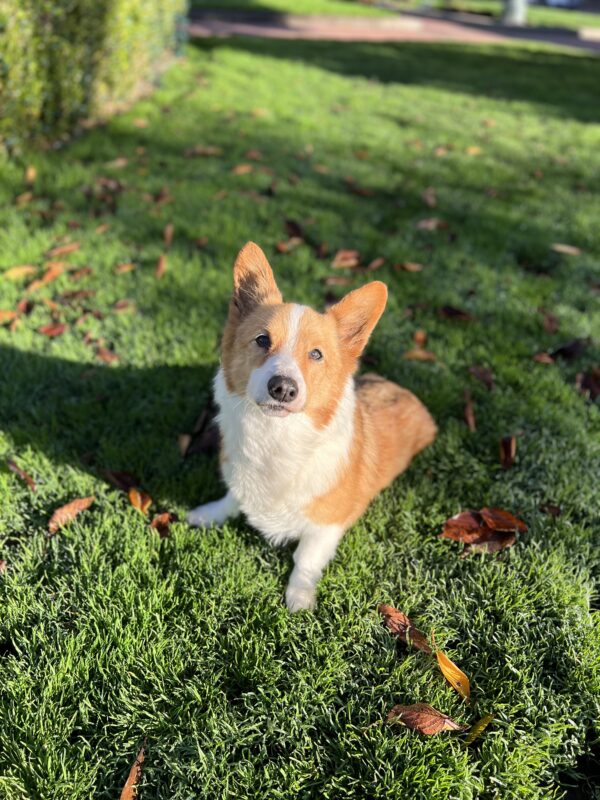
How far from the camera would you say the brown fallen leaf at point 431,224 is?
16.4 ft

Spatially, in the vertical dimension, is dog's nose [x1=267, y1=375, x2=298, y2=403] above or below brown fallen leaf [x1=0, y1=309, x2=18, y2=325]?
above

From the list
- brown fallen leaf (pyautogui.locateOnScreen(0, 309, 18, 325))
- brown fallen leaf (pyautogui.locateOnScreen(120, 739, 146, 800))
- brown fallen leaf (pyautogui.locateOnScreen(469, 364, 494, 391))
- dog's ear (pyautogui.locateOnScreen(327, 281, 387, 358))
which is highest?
dog's ear (pyautogui.locateOnScreen(327, 281, 387, 358))

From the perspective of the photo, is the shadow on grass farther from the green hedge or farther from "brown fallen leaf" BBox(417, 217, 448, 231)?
"brown fallen leaf" BBox(417, 217, 448, 231)

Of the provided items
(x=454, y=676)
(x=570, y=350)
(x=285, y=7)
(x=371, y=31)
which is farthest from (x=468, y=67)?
(x=454, y=676)

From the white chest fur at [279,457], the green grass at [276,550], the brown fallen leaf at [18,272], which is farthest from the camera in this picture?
the brown fallen leaf at [18,272]

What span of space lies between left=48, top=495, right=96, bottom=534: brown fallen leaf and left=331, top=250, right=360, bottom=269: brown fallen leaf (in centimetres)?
278

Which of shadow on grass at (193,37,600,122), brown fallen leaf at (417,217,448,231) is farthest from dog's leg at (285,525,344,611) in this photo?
shadow on grass at (193,37,600,122)

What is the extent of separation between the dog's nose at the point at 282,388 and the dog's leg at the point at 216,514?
823mm

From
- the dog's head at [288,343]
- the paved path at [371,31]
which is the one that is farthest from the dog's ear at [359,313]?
the paved path at [371,31]

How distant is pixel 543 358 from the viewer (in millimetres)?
3525

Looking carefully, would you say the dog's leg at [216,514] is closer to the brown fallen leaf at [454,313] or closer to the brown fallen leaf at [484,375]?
the brown fallen leaf at [484,375]

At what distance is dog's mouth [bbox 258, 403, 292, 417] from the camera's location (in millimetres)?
1916

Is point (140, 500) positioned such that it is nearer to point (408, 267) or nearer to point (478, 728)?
point (478, 728)

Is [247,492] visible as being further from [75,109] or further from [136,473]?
[75,109]
